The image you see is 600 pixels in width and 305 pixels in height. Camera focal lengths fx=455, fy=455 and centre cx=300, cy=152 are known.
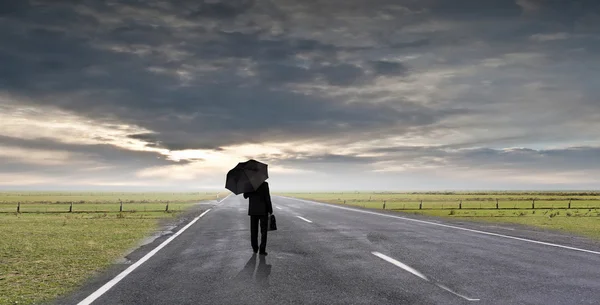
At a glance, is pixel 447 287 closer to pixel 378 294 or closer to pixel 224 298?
pixel 378 294

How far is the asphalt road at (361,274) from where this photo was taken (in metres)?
6.09

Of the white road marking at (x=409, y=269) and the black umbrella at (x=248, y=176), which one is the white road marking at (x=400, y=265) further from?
the black umbrella at (x=248, y=176)

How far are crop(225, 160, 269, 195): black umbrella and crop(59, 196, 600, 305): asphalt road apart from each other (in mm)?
1515

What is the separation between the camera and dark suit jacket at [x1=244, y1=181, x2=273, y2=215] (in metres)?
9.77

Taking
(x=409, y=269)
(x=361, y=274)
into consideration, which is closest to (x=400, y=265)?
(x=409, y=269)

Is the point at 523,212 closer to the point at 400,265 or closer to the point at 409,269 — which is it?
the point at 400,265

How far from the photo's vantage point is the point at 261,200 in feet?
32.2

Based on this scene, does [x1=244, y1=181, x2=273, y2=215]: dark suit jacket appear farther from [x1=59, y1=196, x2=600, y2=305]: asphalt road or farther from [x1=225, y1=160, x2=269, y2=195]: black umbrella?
[x1=59, y1=196, x2=600, y2=305]: asphalt road

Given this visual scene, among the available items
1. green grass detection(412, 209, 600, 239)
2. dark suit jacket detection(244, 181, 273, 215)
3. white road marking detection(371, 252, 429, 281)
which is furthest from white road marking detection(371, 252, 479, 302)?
green grass detection(412, 209, 600, 239)

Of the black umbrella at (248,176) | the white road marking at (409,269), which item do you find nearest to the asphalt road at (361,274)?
the white road marking at (409,269)

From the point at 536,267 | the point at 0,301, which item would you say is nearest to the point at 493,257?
the point at 536,267

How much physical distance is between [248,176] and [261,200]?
0.64 metres

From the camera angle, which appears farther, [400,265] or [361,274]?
[400,265]

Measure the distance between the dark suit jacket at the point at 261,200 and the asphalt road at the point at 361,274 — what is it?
1.01 meters
